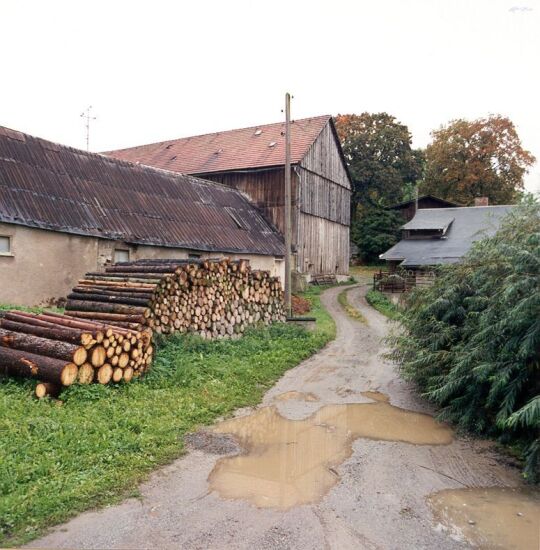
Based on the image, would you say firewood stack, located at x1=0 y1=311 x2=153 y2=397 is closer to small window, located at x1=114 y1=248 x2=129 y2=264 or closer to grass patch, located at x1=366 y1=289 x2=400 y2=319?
small window, located at x1=114 y1=248 x2=129 y2=264

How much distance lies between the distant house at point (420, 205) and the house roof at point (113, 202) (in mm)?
20774

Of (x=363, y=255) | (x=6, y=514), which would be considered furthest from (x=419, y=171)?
(x=6, y=514)

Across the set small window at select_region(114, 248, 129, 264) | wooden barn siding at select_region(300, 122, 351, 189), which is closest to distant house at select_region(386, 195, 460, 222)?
A: wooden barn siding at select_region(300, 122, 351, 189)

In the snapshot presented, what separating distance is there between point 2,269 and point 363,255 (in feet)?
116

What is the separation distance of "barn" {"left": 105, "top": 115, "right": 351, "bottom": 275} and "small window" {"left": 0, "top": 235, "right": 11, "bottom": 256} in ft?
47.9

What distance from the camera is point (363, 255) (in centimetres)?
4453

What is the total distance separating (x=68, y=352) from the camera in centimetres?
754

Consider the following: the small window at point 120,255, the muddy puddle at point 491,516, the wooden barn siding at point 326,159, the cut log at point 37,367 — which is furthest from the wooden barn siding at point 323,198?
the muddy puddle at point 491,516

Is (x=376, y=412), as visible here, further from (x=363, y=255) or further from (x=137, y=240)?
(x=363, y=255)

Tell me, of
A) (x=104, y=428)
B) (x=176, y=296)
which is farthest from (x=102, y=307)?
(x=104, y=428)

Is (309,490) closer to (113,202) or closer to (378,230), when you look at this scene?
(113,202)

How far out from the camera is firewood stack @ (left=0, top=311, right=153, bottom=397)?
24.5 ft

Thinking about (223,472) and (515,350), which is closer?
(223,472)

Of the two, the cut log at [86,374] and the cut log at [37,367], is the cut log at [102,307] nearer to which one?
the cut log at [86,374]
